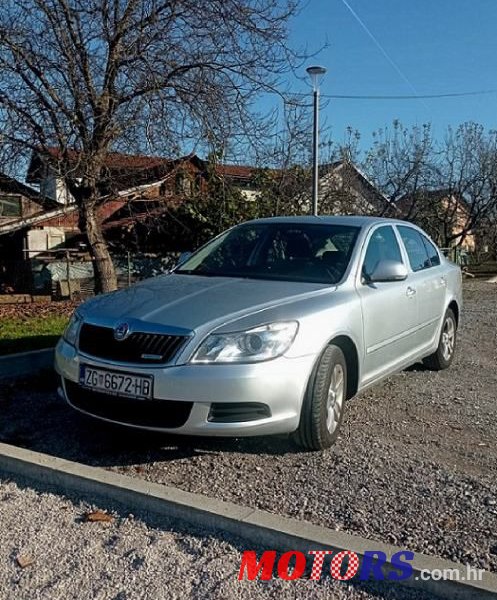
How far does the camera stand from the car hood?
390 cm

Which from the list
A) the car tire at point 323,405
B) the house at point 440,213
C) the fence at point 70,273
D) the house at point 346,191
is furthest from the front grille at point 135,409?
the house at point 440,213

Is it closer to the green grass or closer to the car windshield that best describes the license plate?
the car windshield

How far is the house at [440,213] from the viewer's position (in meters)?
23.3

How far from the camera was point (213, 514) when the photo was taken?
3.04m

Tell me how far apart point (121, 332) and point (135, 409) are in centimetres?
49

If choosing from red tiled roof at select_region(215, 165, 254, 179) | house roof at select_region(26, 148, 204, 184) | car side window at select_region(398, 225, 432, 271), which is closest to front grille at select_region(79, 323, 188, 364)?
car side window at select_region(398, 225, 432, 271)

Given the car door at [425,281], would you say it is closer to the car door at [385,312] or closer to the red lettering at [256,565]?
the car door at [385,312]

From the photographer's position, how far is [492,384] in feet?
20.4

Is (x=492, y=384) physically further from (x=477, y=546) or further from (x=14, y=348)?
(x=14, y=348)

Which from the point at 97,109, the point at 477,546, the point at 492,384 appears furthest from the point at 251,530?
the point at 97,109

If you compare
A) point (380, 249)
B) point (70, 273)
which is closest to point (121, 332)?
point (380, 249)

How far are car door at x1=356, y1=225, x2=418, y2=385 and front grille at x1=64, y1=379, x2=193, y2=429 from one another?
1.61 metres

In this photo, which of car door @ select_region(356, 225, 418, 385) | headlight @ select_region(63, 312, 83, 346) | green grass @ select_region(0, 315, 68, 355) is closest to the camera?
headlight @ select_region(63, 312, 83, 346)

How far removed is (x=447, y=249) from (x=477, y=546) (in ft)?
78.7
